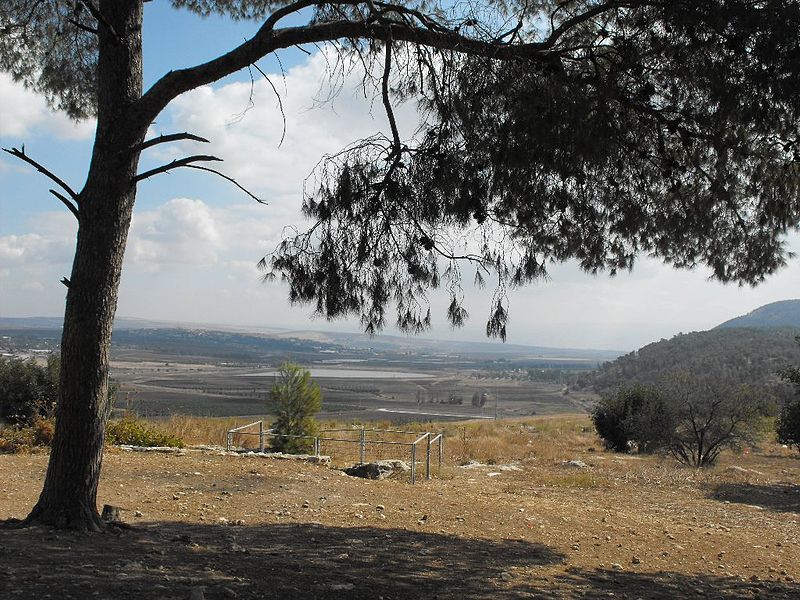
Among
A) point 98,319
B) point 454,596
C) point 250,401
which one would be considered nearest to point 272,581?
point 454,596

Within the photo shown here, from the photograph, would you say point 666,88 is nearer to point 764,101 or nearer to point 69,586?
point 764,101

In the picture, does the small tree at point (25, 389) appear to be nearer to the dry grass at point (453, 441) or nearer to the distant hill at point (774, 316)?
the dry grass at point (453, 441)

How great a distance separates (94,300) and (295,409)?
446 inches

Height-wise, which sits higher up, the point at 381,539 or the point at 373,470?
the point at 381,539

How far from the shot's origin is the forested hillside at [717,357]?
46156 millimetres

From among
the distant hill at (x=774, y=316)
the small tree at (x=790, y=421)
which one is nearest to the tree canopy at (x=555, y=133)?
the small tree at (x=790, y=421)

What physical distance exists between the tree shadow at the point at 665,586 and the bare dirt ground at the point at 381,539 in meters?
0.02

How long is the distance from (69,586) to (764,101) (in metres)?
5.15

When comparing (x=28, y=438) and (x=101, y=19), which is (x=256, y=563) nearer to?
(x=101, y=19)

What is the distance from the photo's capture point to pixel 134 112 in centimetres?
565

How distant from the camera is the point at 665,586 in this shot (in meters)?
5.60

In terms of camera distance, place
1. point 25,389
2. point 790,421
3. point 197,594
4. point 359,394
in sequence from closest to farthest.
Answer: point 197,594, point 25,389, point 790,421, point 359,394

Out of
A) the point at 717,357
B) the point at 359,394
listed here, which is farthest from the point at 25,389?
the point at 717,357

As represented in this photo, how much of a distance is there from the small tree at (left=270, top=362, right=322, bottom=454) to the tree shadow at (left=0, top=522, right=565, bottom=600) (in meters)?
9.68
